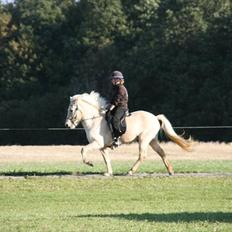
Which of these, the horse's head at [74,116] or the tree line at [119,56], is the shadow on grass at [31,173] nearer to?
the horse's head at [74,116]

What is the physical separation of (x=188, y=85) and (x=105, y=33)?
16119 millimetres

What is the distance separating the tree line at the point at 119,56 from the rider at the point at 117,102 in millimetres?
39349

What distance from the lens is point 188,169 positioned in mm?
23953

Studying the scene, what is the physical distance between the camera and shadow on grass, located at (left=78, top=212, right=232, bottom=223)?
42.1 feet

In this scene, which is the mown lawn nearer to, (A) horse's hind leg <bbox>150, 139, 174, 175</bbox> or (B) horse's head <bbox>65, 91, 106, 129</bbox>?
(A) horse's hind leg <bbox>150, 139, 174, 175</bbox>

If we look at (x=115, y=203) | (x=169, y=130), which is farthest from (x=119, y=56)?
(x=115, y=203)

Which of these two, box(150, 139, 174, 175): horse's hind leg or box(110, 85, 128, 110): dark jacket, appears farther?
box(150, 139, 174, 175): horse's hind leg

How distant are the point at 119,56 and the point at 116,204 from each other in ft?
189

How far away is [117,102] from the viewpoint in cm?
2077

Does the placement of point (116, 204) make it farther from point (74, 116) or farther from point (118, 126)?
point (74, 116)

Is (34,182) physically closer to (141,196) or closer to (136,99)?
(141,196)

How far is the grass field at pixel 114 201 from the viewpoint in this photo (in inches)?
482

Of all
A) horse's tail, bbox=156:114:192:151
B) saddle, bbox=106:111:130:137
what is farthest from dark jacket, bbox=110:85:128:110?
horse's tail, bbox=156:114:192:151

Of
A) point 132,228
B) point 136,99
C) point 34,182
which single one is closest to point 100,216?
point 132,228
